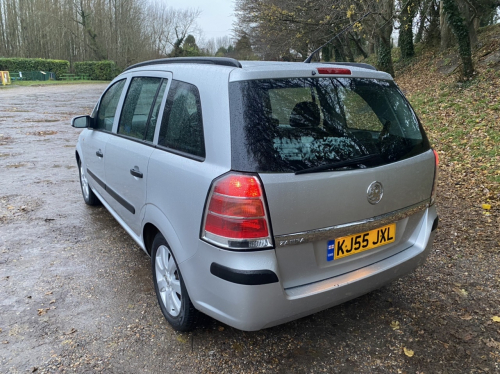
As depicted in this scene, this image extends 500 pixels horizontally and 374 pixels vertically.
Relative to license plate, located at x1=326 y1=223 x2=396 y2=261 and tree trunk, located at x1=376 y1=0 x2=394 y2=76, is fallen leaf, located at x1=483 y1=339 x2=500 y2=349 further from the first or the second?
tree trunk, located at x1=376 y1=0 x2=394 y2=76

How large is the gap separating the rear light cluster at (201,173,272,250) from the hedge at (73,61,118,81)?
167 feet

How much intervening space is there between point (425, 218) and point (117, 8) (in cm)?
5458

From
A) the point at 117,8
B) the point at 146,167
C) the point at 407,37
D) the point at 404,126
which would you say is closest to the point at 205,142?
the point at 146,167

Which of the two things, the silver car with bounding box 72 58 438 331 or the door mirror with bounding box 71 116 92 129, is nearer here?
the silver car with bounding box 72 58 438 331

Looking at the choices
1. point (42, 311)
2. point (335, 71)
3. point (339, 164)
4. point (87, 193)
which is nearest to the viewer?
point (339, 164)

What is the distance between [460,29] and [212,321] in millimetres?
11288

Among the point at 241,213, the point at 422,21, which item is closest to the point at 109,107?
the point at 241,213

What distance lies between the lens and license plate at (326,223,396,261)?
229 centimetres

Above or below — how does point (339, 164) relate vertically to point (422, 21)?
below

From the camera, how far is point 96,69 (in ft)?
158

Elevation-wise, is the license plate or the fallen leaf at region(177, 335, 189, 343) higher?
the license plate

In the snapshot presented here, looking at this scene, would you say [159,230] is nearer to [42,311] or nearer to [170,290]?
[170,290]

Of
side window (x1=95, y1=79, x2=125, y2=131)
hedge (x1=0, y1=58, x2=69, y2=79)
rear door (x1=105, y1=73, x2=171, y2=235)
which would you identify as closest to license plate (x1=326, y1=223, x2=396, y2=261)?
rear door (x1=105, y1=73, x2=171, y2=235)

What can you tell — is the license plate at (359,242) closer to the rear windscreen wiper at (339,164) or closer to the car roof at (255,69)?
the rear windscreen wiper at (339,164)
